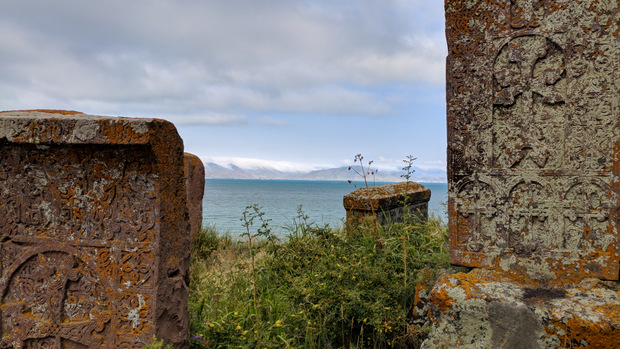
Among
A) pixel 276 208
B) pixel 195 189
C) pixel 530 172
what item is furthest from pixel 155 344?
pixel 276 208

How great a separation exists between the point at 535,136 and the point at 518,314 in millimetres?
1153

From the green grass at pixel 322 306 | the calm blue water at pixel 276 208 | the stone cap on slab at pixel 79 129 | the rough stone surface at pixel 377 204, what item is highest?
the stone cap on slab at pixel 79 129

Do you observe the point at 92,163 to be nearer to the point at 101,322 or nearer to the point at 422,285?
the point at 101,322

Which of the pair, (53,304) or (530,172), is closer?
(53,304)

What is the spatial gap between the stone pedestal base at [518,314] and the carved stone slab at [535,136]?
0.15m

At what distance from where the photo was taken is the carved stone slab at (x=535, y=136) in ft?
8.93

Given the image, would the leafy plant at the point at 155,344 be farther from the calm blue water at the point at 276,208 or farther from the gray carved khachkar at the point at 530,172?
the calm blue water at the point at 276,208

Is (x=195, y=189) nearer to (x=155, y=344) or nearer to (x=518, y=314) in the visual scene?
(x=155, y=344)

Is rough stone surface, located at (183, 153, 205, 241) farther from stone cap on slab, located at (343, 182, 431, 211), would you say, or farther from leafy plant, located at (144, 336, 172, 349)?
leafy plant, located at (144, 336, 172, 349)

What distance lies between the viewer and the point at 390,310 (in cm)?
306

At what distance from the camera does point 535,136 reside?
2.85 meters

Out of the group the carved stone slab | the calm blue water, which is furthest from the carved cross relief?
the calm blue water

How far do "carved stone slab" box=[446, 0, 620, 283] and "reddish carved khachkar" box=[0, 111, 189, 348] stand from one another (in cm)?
192

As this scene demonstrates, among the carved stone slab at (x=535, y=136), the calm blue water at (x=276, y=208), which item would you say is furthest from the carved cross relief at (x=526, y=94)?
the calm blue water at (x=276, y=208)
